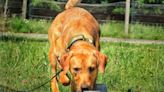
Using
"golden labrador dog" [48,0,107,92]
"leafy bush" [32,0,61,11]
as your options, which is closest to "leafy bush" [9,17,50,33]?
"leafy bush" [32,0,61,11]

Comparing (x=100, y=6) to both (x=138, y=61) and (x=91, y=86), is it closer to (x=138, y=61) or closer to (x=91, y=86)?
(x=138, y=61)

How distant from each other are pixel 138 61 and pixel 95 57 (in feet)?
14.8

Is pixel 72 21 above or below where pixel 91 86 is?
above

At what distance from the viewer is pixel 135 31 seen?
18.7 m

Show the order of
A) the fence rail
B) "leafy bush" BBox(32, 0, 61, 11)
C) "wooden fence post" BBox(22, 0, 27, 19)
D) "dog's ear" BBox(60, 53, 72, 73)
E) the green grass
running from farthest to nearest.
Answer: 1. "leafy bush" BBox(32, 0, 61, 11)
2. the fence rail
3. "wooden fence post" BBox(22, 0, 27, 19)
4. the green grass
5. "dog's ear" BBox(60, 53, 72, 73)

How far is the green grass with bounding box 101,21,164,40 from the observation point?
713 inches

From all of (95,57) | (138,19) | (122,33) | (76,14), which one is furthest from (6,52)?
(138,19)

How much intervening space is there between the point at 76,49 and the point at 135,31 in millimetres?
12169

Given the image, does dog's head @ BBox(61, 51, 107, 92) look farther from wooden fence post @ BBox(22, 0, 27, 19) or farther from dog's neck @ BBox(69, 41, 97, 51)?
wooden fence post @ BBox(22, 0, 27, 19)

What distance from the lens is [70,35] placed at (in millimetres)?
7355

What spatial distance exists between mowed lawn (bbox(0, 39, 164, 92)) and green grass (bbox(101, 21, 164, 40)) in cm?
663

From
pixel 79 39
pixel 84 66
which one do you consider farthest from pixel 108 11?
pixel 84 66

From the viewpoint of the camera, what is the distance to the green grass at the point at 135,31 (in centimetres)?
1811

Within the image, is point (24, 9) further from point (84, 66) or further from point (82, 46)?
point (84, 66)
